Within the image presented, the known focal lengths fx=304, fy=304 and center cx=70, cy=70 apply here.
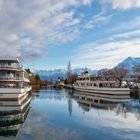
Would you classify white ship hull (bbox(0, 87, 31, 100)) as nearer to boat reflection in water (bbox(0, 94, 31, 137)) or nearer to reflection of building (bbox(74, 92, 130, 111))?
boat reflection in water (bbox(0, 94, 31, 137))

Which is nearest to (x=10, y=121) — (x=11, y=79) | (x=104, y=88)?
(x=11, y=79)

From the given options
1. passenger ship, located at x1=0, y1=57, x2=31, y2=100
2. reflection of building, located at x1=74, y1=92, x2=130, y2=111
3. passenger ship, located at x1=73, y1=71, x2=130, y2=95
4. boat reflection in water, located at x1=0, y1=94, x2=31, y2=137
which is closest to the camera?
boat reflection in water, located at x1=0, y1=94, x2=31, y2=137

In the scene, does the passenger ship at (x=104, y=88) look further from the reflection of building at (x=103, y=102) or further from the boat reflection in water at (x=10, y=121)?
the boat reflection in water at (x=10, y=121)

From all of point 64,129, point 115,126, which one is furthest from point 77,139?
point 115,126

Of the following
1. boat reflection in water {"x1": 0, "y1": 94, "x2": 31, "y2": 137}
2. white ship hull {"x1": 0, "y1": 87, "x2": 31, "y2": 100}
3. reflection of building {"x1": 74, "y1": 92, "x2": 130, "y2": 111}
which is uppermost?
white ship hull {"x1": 0, "y1": 87, "x2": 31, "y2": 100}

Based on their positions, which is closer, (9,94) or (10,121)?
(10,121)

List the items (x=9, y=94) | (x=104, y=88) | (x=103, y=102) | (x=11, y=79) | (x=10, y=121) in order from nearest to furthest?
(x=10, y=121) → (x=9, y=94) → (x=11, y=79) → (x=103, y=102) → (x=104, y=88)

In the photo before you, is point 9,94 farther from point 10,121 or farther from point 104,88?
point 104,88

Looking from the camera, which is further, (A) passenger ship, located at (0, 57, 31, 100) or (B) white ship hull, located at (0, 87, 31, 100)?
(A) passenger ship, located at (0, 57, 31, 100)

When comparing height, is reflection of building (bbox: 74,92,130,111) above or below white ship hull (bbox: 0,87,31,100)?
below

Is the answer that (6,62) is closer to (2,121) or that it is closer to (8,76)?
(8,76)

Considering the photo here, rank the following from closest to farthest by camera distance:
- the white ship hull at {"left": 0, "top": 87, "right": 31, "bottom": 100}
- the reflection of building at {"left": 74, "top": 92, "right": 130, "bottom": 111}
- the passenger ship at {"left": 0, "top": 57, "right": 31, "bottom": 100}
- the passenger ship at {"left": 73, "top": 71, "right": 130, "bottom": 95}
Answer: the reflection of building at {"left": 74, "top": 92, "right": 130, "bottom": 111}, the white ship hull at {"left": 0, "top": 87, "right": 31, "bottom": 100}, the passenger ship at {"left": 0, "top": 57, "right": 31, "bottom": 100}, the passenger ship at {"left": 73, "top": 71, "right": 130, "bottom": 95}

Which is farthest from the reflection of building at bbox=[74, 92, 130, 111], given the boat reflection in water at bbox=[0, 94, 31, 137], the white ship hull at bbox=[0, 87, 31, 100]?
the boat reflection in water at bbox=[0, 94, 31, 137]

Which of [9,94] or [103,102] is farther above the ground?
[9,94]
